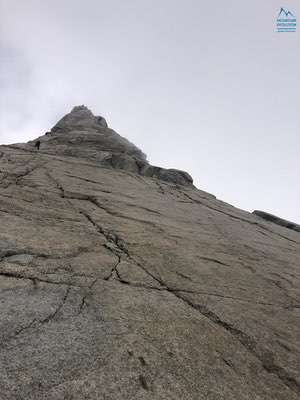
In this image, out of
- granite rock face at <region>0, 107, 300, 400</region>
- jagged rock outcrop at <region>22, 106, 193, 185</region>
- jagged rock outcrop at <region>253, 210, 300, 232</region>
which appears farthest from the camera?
jagged rock outcrop at <region>253, 210, 300, 232</region>

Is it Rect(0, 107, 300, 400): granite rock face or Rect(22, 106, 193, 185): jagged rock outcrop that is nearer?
Rect(0, 107, 300, 400): granite rock face

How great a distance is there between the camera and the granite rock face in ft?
10.9

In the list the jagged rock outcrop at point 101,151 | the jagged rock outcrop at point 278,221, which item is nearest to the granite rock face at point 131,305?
the jagged rock outcrop at point 101,151

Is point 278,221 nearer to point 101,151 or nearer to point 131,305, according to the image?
point 101,151

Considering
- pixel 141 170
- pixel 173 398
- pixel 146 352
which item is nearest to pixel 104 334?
pixel 146 352

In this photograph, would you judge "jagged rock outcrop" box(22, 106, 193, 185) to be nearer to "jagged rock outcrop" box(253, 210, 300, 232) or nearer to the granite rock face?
"jagged rock outcrop" box(253, 210, 300, 232)

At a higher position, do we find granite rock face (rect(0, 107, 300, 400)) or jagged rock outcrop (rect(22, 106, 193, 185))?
jagged rock outcrop (rect(22, 106, 193, 185))

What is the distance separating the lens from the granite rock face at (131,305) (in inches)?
130

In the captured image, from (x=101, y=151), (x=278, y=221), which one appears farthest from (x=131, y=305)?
(x=278, y=221)

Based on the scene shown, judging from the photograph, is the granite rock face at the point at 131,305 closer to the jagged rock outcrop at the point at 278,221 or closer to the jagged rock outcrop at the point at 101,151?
the jagged rock outcrop at the point at 101,151

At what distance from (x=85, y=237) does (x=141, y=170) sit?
1062 centimetres

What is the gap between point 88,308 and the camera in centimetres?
420

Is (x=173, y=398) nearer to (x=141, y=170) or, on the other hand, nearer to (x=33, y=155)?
(x=33, y=155)

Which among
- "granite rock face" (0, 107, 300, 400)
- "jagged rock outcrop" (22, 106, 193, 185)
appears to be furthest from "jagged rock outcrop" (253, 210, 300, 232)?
"granite rock face" (0, 107, 300, 400)
